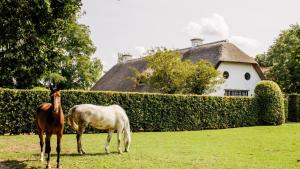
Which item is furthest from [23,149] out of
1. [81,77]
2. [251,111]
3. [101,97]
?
[81,77]

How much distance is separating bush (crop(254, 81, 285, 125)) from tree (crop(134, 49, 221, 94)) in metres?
6.42

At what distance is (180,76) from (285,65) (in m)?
22.9

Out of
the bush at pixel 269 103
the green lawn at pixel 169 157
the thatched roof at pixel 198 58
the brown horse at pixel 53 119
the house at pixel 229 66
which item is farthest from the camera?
the thatched roof at pixel 198 58

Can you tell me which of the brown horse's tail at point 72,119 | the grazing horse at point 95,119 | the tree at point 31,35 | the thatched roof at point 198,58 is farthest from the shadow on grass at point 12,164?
the thatched roof at point 198,58

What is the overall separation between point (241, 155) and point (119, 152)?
465cm

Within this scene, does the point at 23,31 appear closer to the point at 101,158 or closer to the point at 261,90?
the point at 101,158

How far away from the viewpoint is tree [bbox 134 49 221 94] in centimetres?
3953

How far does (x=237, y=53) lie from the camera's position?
4862 cm

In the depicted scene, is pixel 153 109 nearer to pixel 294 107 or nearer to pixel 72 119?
pixel 72 119

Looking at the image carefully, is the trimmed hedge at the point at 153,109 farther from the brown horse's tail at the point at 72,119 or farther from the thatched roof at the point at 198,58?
the thatched roof at the point at 198,58

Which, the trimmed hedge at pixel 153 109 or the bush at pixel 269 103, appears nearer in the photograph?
the trimmed hedge at pixel 153 109

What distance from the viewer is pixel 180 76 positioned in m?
39.4

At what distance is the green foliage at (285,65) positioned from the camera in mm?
54938

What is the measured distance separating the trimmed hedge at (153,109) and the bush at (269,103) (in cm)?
68
